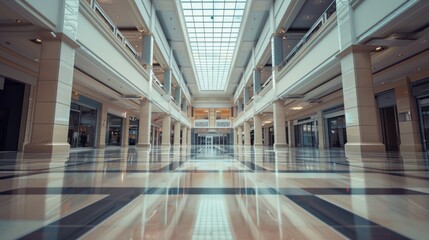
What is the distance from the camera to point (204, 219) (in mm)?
1212

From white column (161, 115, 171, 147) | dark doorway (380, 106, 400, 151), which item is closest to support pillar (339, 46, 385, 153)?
dark doorway (380, 106, 400, 151)

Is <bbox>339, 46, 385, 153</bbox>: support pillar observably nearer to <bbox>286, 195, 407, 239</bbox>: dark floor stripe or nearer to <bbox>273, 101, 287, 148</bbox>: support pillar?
<bbox>286, 195, 407, 239</bbox>: dark floor stripe

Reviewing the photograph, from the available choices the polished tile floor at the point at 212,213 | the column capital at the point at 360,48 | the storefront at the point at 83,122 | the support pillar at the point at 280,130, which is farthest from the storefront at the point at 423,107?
the storefront at the point at 83,122

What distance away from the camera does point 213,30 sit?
68.8 ft

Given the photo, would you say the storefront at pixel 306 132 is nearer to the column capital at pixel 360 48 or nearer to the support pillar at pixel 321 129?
the support pillar at pixel 321 129

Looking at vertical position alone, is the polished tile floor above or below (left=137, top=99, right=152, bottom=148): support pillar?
below

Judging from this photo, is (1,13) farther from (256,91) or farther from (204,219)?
(256,91)

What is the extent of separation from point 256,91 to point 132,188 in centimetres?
2344

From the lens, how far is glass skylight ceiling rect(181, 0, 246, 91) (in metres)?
17.5

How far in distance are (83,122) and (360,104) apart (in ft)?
65.1

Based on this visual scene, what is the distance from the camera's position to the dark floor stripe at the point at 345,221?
3.12ft

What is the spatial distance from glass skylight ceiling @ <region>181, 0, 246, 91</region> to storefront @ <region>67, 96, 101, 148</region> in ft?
36.3

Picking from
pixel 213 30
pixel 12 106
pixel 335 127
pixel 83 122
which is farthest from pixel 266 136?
pixel 12 106

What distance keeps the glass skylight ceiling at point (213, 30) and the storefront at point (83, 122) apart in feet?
36.3
